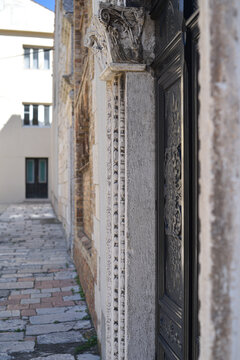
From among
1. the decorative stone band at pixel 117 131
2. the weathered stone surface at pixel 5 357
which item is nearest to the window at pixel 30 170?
the weathered stone surface at pixel 5 357

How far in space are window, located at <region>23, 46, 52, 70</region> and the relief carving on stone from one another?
1873 cm

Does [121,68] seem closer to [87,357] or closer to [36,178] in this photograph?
[87,357]

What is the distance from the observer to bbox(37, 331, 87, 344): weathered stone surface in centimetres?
347

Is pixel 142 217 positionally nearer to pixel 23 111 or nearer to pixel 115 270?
pixel 115 270

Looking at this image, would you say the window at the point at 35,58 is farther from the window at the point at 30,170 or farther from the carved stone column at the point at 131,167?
the carved stone column at the point at 131,167

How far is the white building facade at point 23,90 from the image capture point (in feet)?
64.7

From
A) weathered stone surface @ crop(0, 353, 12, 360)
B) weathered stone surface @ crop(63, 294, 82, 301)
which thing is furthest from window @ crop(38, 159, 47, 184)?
weathered stone surface @ crop(0, 353, 12, 360)

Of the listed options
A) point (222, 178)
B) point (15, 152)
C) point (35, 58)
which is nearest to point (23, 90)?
point (35, 58)

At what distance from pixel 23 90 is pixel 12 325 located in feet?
57.5

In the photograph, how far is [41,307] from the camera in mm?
4383

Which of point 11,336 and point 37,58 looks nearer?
point 11,336

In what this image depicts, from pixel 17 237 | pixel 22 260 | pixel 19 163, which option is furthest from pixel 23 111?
pixel 22 260

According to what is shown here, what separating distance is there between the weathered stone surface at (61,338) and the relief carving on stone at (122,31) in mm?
2391

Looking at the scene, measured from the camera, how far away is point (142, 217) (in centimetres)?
237
